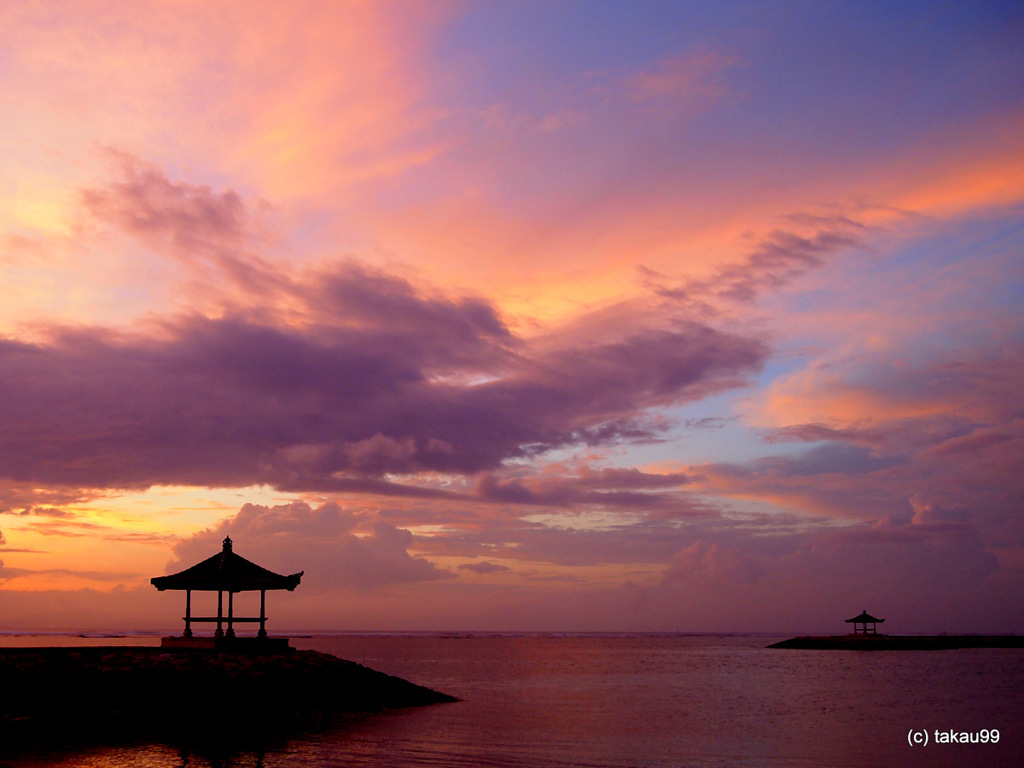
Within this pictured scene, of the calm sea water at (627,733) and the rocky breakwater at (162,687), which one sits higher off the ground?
the rocky breakwater at (162,687)

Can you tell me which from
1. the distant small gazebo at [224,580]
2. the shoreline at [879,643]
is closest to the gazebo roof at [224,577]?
the distant small gazebo at [224,580]

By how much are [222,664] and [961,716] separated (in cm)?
3319

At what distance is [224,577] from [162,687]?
4.78 meters

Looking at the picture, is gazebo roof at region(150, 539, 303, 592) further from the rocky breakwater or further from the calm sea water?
the calm sea water

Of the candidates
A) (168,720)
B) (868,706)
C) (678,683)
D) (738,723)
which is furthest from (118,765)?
(678,683)

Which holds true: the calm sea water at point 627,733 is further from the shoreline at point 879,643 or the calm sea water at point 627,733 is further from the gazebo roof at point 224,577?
the shoreline at point 879,643

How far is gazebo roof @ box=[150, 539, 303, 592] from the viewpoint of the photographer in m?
34.6

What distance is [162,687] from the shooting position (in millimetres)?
32156

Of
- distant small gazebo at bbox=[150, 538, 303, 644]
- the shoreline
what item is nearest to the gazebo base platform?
distant small gazebo at bbox=[150, 538, 303, 644]

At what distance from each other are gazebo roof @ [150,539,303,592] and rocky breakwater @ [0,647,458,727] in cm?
278

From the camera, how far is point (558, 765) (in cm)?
2462

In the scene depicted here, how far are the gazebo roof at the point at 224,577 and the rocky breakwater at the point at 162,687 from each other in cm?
278

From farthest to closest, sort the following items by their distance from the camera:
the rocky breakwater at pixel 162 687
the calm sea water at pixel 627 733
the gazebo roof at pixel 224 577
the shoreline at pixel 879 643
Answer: the shoreline at pixel 879 643 → the gazebo roof at pixel 224 577 → the rocky breakwater at pixel 162 687 → the calm sea water at pixel 627 733

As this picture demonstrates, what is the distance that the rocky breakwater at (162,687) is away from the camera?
30359 mm
